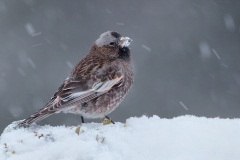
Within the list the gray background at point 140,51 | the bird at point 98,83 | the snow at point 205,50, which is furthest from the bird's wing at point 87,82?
the snow at point 205,50

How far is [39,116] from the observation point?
6.22m

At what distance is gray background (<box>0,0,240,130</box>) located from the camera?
1734cm

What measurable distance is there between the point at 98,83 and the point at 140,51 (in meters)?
12.6

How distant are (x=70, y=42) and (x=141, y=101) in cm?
337

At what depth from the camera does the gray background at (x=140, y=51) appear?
17.3 meters

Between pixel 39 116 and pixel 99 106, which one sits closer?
pixel 39 116

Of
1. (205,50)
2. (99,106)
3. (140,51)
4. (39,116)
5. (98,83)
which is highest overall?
(39,116)

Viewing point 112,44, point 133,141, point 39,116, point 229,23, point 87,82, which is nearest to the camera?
point 133,141

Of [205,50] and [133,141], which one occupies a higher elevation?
[133,141]

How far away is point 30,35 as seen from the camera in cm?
1997

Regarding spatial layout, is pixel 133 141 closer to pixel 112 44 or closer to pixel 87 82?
pixel 87 82

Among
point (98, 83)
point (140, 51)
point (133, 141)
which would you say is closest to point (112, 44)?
point (98, 83)

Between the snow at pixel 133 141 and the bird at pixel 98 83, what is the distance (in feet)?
2.79

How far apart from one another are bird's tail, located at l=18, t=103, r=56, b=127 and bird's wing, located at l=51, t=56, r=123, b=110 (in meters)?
0.05
